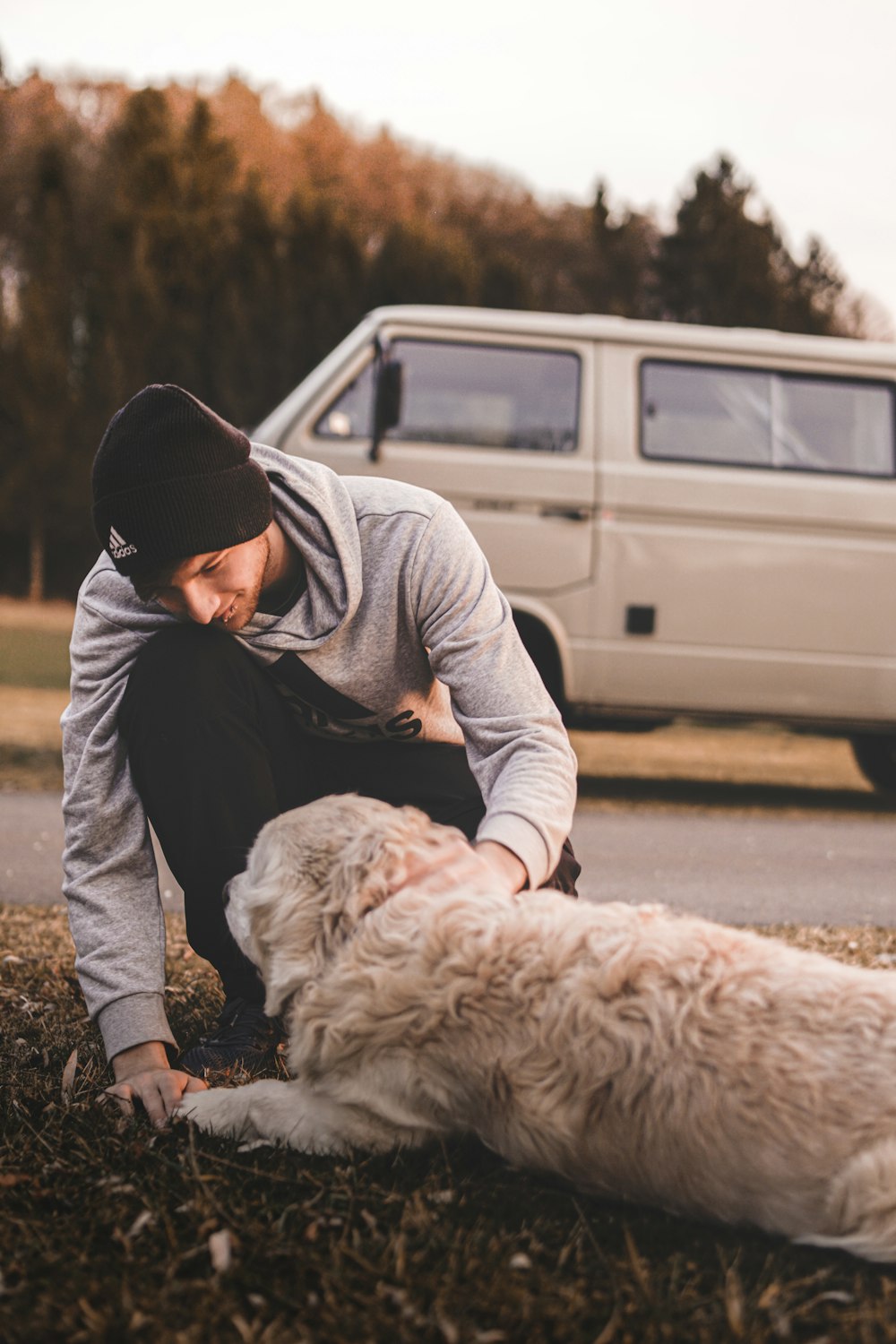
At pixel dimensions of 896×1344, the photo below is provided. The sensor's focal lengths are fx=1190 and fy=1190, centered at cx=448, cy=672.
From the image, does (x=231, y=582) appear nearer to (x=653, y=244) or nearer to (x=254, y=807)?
(x=254, y=807)

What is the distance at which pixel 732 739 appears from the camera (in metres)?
13.2

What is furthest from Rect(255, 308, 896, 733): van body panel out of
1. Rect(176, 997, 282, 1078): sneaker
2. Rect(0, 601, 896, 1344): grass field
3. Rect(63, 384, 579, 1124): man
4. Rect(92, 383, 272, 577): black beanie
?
Rect(0, 601, 896, 1344): grass field

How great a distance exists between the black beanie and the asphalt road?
2466 millimetres

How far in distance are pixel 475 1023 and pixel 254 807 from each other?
849mm

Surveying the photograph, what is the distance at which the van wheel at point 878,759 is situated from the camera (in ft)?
28.4

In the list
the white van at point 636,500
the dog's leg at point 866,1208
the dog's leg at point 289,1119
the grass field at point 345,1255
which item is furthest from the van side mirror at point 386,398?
the dog's leg at point 866,1208

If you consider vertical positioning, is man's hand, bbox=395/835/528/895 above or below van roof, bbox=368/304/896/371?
below

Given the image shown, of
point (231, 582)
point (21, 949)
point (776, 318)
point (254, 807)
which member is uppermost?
point (776, 318)

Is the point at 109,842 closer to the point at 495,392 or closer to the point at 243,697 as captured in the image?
the point at 243,697

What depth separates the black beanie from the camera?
7.74 ft

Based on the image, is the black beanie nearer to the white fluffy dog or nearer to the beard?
the beard

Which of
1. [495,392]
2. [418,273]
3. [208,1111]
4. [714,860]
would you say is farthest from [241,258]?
[208,1111]

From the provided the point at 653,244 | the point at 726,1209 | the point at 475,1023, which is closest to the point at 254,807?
the point at 475,1023

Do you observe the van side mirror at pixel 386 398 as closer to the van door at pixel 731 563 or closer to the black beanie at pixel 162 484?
the van door at pixel 731 563
